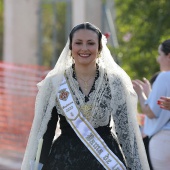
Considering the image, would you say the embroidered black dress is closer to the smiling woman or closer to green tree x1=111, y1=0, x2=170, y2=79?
the smiling woman

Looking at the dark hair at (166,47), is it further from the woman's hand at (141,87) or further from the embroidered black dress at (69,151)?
the embroidered black dress at (69,151)

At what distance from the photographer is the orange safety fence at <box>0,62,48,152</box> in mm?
13109

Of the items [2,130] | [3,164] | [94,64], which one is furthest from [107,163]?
[2,130]

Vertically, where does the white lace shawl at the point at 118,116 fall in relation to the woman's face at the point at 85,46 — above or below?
below

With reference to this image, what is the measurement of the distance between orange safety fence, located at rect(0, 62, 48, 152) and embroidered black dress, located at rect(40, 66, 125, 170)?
756 centimetres

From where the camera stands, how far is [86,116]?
17.3 ft

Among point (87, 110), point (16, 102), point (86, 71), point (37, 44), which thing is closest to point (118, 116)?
point (87, 110)

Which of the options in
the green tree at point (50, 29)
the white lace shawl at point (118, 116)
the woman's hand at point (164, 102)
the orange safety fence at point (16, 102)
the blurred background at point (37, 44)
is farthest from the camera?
the green tree at point (50, 29)

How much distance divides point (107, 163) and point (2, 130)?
27.0ft

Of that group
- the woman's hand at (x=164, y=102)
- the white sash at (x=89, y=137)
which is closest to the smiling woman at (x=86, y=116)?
the white sash at (x=89, y=137)

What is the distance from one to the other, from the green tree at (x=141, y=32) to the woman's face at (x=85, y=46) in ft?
17.6

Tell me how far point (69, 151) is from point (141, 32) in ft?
20.6

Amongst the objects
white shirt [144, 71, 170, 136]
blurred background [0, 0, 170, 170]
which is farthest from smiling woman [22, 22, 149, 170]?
blurred background [0, 0, 170, 170]

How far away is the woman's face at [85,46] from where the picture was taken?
208 inches
